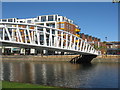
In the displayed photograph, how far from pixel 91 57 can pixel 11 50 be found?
6229 centimetres

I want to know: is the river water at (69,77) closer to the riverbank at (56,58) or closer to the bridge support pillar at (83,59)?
the riverbank at (56,58)

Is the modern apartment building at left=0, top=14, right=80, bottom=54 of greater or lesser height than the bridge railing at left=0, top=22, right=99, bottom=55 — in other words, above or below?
above

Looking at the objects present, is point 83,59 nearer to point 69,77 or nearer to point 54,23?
point 54,23

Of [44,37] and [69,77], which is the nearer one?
[69,77]

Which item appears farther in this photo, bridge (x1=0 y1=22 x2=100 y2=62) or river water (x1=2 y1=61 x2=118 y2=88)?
bridge (x1=0 y1=22 x2=100 y2=62)

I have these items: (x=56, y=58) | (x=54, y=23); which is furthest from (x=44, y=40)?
(x=54, y=23)

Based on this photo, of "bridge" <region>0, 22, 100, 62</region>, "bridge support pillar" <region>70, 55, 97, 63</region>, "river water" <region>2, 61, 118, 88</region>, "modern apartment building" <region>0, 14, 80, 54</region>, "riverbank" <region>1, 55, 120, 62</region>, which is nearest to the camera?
"river water" <region>2, 61, 118, 88</region>

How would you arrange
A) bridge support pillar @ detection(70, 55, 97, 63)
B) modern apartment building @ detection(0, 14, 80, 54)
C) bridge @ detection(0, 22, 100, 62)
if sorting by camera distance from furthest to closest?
modern apartment building @ detection(0, 14, 80, 54)
bridge support pillar @ detection(70, 55, 97, 63)
bridge @ detection(0, 22, 100, 62)

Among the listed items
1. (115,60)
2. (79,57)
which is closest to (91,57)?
(79,57)

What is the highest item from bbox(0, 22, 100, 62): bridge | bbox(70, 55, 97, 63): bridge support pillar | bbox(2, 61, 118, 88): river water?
bbox(0, 22, 100, 62): bridge

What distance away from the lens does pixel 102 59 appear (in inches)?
3442

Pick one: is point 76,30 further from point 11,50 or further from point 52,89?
point 52,89

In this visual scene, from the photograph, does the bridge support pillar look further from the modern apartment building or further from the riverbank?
the modern apartment building

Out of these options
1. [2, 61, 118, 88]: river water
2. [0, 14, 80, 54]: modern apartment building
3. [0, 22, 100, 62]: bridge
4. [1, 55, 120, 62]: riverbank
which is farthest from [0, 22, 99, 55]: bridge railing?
[0, 14, 80, 54]: modern apartment building
